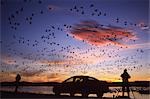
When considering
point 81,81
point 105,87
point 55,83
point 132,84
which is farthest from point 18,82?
point 132,84

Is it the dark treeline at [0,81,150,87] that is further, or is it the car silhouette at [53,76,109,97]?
the car silhouette at [53,76,109,97]

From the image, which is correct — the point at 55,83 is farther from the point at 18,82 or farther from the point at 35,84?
the point at 18,82

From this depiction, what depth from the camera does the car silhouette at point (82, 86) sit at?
13492 mm

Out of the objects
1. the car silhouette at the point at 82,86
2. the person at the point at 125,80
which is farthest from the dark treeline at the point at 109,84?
the car silhouette at the point at 82,86

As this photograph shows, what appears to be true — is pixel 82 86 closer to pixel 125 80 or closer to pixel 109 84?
pixel 109 84

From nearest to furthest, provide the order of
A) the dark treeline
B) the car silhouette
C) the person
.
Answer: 1. the dark treeline
2. the person
3. the car silhouette

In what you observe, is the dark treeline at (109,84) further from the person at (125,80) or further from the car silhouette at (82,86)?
the car silhouette at (82,86)

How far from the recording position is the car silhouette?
13.5 m

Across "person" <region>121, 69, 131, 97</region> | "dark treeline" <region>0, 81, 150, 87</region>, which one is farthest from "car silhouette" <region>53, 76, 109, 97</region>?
"person" <region>121, 69, 131, 97</region>

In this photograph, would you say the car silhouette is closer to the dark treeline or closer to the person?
the dark treeline

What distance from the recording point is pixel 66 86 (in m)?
14.2

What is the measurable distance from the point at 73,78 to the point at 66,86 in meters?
0.52

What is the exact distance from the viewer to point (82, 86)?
44.9 feet

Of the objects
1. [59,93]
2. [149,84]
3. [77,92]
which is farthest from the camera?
[59,93]
